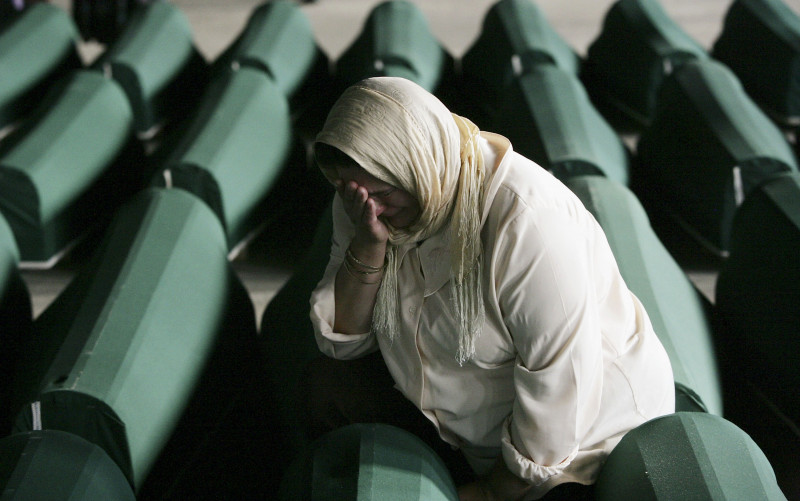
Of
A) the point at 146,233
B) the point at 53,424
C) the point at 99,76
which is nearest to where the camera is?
the point at 53,424

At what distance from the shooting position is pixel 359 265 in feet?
4.20

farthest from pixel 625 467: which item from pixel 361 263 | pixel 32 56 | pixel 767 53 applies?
pixel 32 56

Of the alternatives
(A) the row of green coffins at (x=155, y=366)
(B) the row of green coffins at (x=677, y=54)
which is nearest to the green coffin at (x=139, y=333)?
(A) the row of green coffins at (x=155, y=366)

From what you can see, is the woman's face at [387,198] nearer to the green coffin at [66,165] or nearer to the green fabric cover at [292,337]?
the green fabric cover at [292,337]

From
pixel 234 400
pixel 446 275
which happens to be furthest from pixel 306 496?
pixel 234 400

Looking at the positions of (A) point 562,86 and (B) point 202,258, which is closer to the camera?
(B) point 202,258

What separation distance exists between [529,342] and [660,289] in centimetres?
58

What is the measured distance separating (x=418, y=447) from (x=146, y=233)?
0.78 metres

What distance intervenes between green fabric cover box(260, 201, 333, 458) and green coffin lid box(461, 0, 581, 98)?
123cm

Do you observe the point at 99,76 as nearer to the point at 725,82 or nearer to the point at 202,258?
the point at 202,258

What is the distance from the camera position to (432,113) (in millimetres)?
1124

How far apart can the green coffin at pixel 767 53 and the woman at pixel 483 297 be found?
6.80 feet

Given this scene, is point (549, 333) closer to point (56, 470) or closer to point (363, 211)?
point (363, 211)

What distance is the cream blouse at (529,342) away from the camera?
3.65 feet
